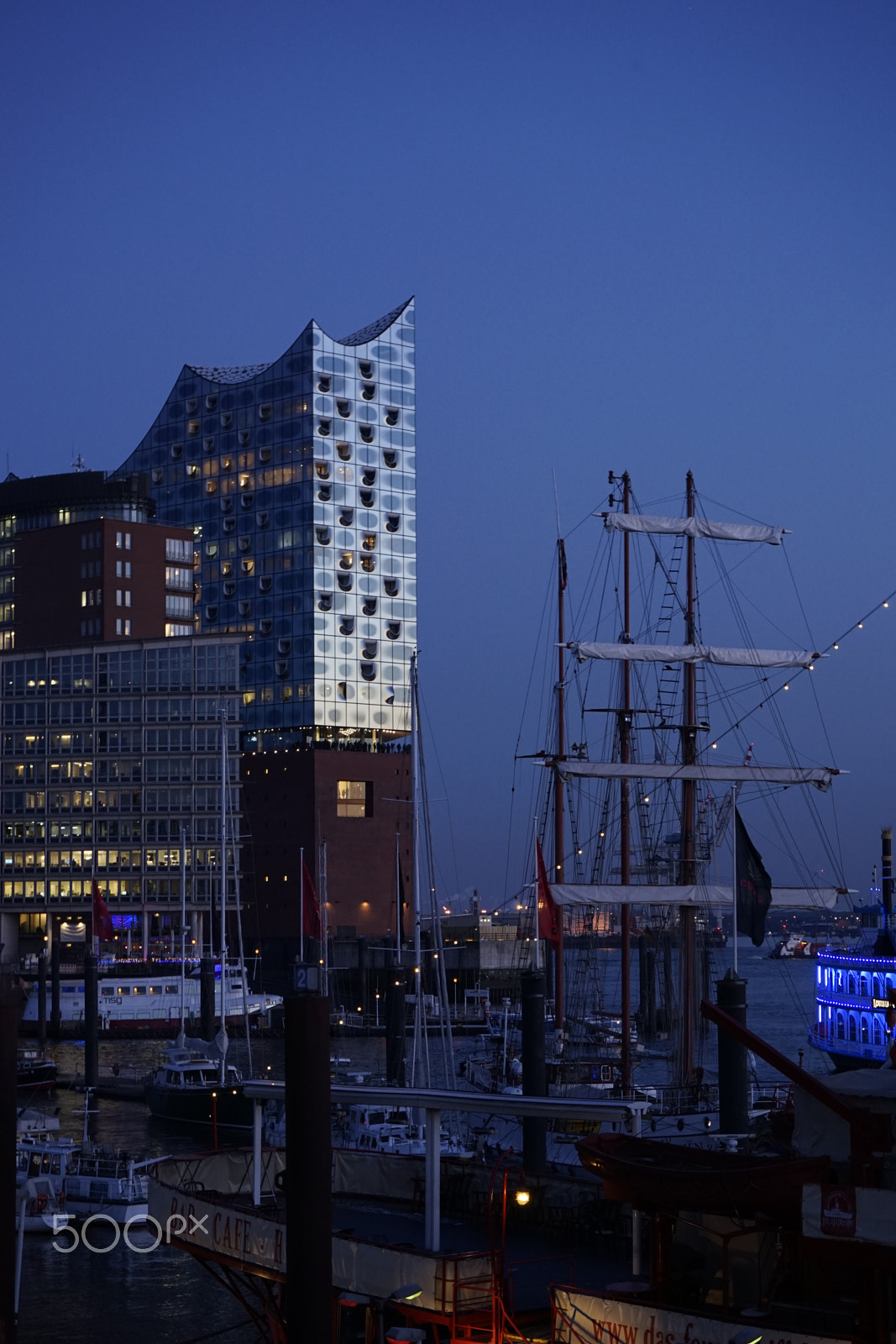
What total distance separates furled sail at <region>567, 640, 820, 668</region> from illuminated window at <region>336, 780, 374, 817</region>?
7236 cm

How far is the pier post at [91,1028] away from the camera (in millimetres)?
78562

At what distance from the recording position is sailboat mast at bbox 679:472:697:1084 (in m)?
52.2

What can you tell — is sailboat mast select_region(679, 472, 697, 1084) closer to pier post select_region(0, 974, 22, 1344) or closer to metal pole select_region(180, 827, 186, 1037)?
pier post select_region(0, 974, 22, 1344)

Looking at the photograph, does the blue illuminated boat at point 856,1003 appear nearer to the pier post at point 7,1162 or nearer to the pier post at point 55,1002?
the pier post at point 55,1002

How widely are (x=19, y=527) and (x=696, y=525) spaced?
11589cm

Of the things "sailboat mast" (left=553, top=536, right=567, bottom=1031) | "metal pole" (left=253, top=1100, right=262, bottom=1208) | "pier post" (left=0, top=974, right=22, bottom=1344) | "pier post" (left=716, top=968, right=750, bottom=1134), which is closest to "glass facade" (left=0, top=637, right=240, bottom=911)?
"sailboat mast" (left=553, top=536, right=567, bottom=1031)

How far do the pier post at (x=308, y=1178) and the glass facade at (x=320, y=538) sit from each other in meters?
121

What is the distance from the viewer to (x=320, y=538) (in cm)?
14400

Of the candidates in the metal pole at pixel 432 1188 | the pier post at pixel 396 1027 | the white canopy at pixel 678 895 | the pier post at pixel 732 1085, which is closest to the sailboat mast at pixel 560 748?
the pier post at pixel 396 1027

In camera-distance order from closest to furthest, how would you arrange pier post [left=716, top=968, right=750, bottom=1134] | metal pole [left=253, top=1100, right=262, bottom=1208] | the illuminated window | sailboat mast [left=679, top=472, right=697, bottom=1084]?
metal pole [left=253, top=1100, right=262, bottom=1208] → pier post [left=716, top=968, right=750, bottom=1134] → sailboat mast [left=679, top=472, right=697, bottom=1084] → the illuminated window

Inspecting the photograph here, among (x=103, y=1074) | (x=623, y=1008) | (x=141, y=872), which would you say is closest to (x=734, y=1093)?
(x=623, y=1008)

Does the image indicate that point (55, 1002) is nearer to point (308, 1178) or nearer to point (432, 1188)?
point (432, 1188)

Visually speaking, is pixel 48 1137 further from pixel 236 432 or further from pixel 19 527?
pixel 19 527

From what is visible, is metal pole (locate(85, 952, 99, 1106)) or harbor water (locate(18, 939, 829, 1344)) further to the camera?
metal pole (locate(85, 952, 99, 1106))
